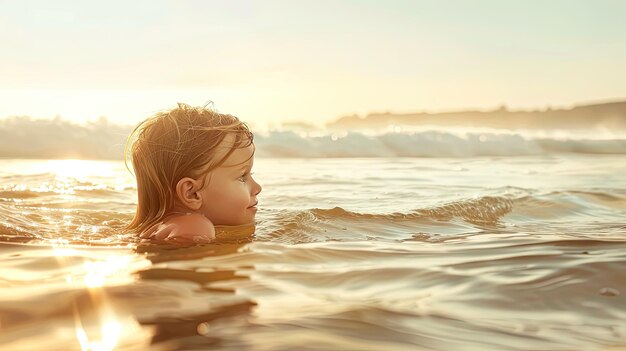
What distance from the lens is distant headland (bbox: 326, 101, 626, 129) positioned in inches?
1269

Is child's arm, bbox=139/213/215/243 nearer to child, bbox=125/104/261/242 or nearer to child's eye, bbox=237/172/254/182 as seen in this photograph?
child, bbox=125/104/261/242

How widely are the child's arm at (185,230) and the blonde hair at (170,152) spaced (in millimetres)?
229

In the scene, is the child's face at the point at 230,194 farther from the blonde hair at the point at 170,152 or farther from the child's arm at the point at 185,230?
the child's arm at the point at 185,230

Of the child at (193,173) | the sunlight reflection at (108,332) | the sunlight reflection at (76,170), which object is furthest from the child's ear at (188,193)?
the sunlight reflection at (76,170)

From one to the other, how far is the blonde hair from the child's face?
0.04 m

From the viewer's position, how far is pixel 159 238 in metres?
3.71

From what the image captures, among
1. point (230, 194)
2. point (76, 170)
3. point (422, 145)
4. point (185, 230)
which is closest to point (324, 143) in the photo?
point (422, 145)

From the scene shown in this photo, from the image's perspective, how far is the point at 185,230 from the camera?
147 inches

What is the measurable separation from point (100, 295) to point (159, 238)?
1425 mm

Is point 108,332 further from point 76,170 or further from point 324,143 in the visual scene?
point 324,143

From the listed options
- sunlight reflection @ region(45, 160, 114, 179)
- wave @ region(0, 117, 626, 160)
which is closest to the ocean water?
sunlight reflection @ region(45, 160, 114, 179)

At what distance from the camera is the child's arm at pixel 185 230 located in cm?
367

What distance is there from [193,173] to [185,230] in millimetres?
492

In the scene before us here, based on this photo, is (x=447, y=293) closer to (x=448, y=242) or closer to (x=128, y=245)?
(x=448, y=242)
